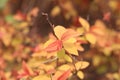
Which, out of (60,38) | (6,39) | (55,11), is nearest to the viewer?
(60,38)

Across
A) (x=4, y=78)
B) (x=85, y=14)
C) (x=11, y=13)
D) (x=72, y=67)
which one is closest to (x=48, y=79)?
(x=72, y=67)

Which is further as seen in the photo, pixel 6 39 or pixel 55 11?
pixel 55 11

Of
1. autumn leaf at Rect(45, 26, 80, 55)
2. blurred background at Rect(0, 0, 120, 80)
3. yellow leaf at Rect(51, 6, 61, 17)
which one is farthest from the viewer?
yellow leaf at Rect(51, 6, 61, 17)

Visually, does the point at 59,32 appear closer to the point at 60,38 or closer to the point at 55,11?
the point at 60,38

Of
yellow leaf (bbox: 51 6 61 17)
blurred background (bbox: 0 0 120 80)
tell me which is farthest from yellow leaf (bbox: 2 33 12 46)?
yellow leaf (bbox: 51 6 61 17)

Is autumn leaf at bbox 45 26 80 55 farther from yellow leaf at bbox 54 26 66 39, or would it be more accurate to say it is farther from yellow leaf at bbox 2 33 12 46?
yellow leaf at bbox 2 33 12 46

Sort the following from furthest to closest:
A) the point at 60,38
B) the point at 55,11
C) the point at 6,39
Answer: the point at 55,11
the point at 6,39
the point at 60,38

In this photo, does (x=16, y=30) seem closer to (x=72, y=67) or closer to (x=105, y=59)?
(x=105, y=59)

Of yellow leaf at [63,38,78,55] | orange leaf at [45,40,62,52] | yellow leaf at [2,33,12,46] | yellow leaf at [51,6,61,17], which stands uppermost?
yellow leaf at [51,6,61,17]

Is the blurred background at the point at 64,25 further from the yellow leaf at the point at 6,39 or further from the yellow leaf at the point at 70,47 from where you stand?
the yellow leaf at the point at 70,47

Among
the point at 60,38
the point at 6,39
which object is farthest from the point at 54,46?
the point at 6,39

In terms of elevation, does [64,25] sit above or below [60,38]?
above
